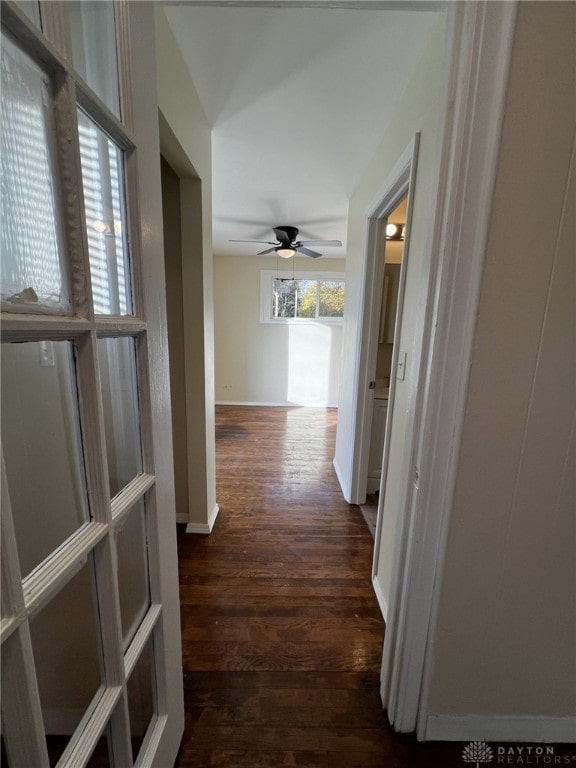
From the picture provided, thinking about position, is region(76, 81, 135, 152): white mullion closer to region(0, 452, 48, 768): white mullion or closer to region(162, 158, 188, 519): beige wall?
region(0, 452, 48, 768): white mullion

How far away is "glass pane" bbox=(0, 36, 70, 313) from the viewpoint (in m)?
0.38

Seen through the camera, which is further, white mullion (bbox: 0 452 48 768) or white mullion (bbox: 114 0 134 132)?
white mullion (bbox: 114 0 134 132)

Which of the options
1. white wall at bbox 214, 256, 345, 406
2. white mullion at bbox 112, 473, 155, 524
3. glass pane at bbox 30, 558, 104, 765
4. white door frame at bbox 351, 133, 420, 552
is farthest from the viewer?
white wall at bbox 214, 256, 345, 406

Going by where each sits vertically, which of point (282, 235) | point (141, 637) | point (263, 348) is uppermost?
point (282, 235)

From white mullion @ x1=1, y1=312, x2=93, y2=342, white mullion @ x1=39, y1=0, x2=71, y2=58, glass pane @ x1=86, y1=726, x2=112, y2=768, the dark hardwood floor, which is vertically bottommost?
the dark hardwood floor

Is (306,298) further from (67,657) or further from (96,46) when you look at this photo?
(67,657)

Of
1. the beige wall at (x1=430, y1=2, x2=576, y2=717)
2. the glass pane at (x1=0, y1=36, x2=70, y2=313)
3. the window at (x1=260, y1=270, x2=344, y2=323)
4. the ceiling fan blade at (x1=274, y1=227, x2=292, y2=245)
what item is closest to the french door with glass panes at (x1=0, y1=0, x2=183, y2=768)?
the glass pane at (x1=0, y1=36, x2=70, y2=313)

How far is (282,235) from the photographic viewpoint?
11.0 feet

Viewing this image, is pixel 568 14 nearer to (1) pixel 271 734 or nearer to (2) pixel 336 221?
(1) pixel 271 734

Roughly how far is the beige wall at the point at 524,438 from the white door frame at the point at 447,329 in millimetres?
33

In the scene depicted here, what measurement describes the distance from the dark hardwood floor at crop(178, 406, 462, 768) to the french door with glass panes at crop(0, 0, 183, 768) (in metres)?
0.44

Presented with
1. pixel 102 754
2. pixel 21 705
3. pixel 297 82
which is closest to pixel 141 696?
pixel 102 754

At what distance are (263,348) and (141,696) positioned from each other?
450cm

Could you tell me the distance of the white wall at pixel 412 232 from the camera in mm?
919
